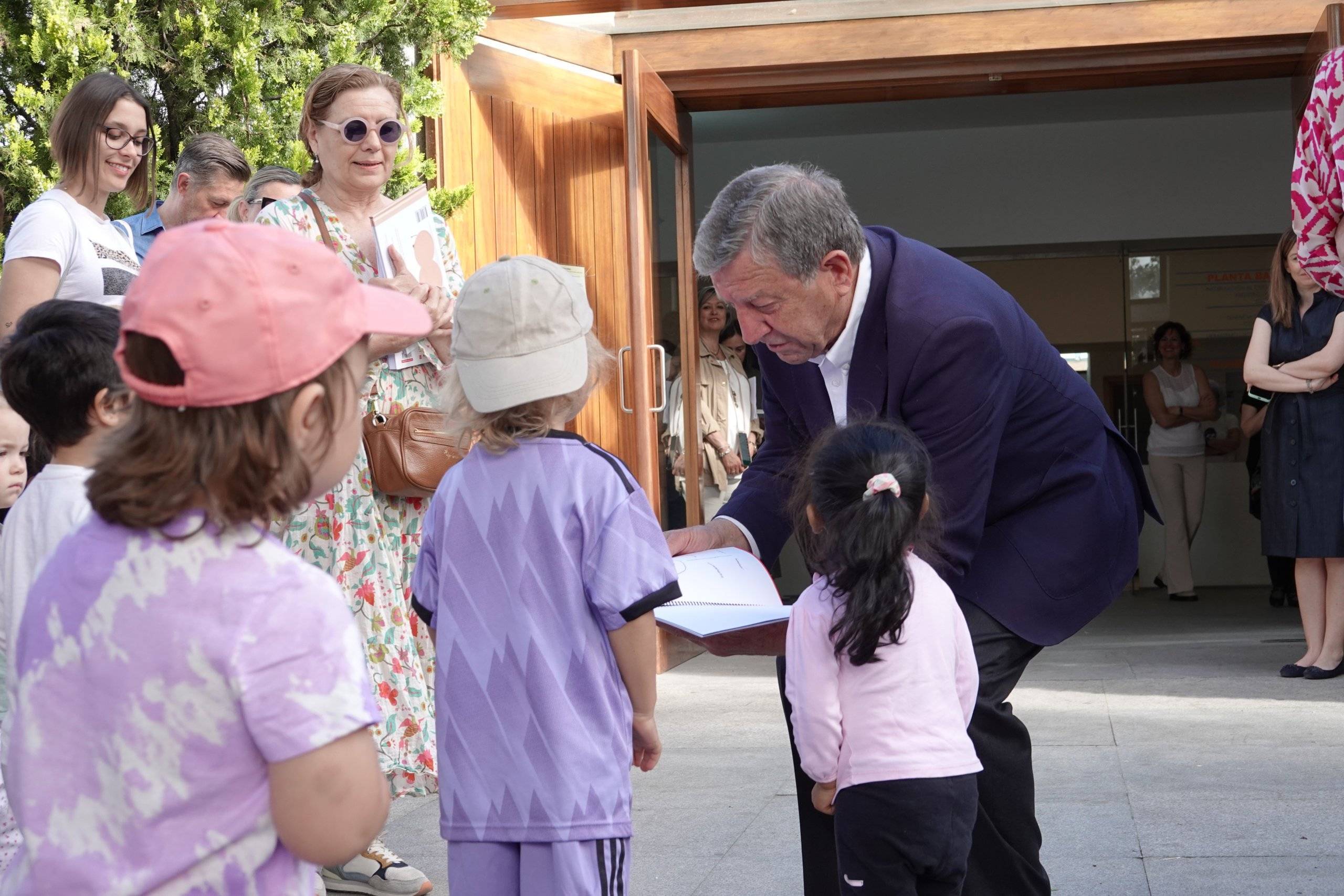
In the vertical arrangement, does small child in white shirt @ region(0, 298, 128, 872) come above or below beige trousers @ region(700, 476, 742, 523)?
above

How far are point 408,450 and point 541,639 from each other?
1.18 m

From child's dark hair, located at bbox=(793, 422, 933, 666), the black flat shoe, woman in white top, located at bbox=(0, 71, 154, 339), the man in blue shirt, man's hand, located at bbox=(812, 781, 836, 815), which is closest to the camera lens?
child's dark hair, located at bbox=(793, 422, 933, 666)

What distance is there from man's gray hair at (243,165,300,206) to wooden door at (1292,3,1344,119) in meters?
4.13

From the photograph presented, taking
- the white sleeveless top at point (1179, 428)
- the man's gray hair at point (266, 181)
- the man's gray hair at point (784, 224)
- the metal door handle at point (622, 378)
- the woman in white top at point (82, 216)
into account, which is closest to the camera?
the man's gray hair at point (784, 224)

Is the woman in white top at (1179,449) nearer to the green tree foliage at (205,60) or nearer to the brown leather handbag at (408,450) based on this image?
the green tree foliage at (205,60)

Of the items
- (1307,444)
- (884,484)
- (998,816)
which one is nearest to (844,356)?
(884,484)

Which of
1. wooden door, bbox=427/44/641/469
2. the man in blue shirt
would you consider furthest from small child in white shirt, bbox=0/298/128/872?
wooden door, bbox=427/44/641/469

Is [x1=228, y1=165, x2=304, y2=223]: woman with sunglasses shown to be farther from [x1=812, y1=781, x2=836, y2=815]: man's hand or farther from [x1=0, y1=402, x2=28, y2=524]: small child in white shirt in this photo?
[x1=812, y1=781, x2=836, y2=815]: man's hand

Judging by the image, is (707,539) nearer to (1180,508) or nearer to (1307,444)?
(1307,444)

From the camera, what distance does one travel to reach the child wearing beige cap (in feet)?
6.68

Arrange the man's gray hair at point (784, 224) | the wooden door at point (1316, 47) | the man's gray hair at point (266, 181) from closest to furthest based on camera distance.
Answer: the man's gray hair at point (784, 224) < the man's gray hair at point (266, 181) < the wooden door at point (1316, 47)

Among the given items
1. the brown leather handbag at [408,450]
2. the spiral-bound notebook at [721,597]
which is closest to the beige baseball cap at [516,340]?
the spiral-bound notebook at [721,597]

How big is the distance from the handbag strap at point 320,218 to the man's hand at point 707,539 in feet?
3.52

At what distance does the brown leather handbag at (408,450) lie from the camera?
313 cm
